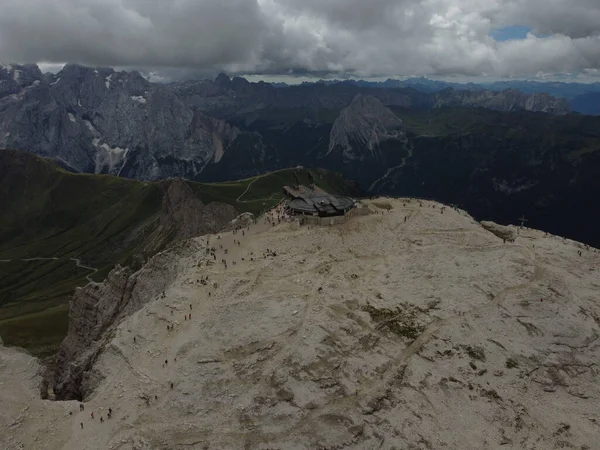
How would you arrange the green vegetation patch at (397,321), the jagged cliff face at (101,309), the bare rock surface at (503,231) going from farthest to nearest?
1. the bare rock surface at (503,231)
2. the jagged cliff face at (101,309)
3. the green vegetation patch at (397,321)

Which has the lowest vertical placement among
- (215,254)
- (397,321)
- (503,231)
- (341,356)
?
(341,356)

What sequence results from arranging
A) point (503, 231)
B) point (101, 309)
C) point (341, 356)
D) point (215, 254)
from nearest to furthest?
point (341, 356)
point (215, 254)
point (101, 309)
point (503, 231)

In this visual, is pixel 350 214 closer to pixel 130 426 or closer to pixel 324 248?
pixel 324 248

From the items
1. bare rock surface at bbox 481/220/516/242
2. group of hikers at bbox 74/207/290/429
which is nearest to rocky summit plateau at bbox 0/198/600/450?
group of hikers at bbox 74/207/290/429

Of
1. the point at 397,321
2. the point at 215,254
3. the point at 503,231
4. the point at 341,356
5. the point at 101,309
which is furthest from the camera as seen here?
the point at 503,231

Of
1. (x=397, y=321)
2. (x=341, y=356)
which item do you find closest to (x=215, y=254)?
(x=341, y=356)

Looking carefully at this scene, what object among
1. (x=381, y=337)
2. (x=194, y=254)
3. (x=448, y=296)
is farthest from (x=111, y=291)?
(x=448, y=296)

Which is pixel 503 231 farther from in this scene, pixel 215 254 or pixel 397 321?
pixel 215 254

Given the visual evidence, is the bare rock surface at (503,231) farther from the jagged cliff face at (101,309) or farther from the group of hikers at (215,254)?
the jagged cliff face at (101,309)

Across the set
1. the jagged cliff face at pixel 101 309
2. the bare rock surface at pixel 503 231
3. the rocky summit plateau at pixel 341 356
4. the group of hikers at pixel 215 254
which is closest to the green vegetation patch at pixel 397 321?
the rocky summit plateau at pixel 341 356
